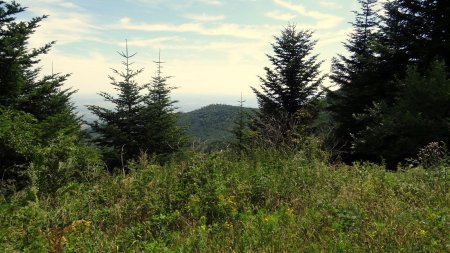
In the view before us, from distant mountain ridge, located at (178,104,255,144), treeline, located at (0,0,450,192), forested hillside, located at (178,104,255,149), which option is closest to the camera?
treeline, located at (0,0,450,192)

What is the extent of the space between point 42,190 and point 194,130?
10733 centimetres

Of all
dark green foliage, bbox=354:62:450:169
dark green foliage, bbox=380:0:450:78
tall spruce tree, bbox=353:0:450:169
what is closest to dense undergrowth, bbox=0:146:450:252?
dark green foliage, bbox=354:62:450:169

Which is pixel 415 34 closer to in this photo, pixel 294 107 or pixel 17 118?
pixel 294 107

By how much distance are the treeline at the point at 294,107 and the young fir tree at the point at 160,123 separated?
8 centimetres

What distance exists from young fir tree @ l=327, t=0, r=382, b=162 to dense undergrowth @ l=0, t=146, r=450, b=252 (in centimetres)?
1250

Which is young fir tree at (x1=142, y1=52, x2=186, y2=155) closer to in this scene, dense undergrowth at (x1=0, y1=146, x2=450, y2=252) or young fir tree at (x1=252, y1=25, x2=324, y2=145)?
young fir tree at (x1=252, y1=25, x2=324, y2=145)

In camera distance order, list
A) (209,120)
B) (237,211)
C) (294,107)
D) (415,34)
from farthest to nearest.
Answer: (209,120)
(294,107)
(415,34)
(237,211)

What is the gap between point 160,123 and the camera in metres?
25.0

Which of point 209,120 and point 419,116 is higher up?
point 209,120

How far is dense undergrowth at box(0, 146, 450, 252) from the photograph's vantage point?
13.1 ft

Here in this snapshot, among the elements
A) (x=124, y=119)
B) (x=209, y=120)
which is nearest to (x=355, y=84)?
(x=124, y=119)

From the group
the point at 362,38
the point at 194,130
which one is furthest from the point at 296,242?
the point at 194,130

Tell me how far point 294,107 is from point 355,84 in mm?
4792

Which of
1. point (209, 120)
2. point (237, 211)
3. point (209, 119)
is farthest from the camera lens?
point (209, 119)
